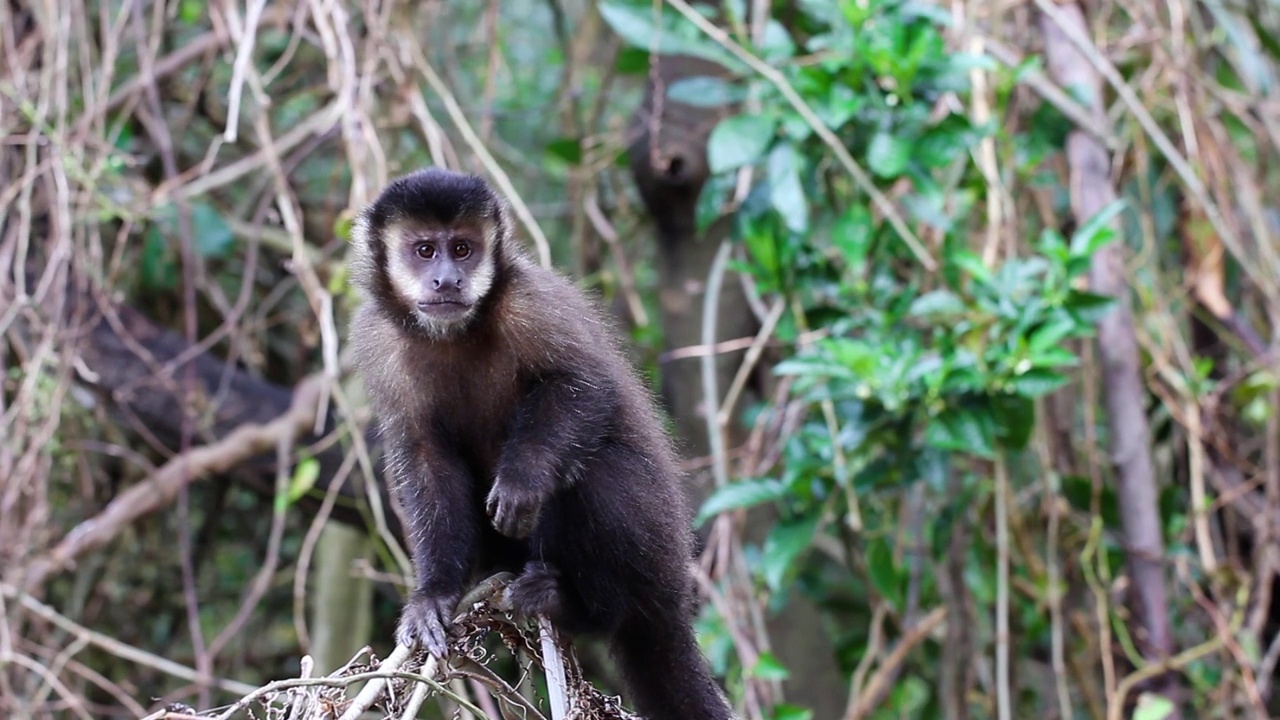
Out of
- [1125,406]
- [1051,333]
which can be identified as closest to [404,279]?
[1051,333]

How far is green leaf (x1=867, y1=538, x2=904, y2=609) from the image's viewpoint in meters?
5.23

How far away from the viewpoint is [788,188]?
4.98 metres

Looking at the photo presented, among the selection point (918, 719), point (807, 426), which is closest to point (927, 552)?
point (918, 719)

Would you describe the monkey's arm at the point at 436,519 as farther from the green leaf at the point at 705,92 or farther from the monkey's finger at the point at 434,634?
the green leaf at the point at 705,92

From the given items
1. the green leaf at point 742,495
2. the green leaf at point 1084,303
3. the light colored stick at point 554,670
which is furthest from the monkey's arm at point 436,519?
the green leaf at point 1084,303

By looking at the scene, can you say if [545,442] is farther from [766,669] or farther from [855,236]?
[855,236]

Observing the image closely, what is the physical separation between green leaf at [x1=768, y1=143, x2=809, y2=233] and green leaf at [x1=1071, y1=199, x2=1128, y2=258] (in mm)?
899

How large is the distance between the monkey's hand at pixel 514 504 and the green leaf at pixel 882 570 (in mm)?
2212

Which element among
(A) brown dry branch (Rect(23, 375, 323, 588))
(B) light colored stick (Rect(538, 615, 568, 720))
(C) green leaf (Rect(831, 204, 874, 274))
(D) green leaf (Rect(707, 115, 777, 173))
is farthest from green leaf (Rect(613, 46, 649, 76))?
(B) light colored stick (Rect(538, 615, 568, 720))

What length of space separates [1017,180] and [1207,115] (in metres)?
0.91

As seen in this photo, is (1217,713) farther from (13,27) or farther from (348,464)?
(13,27)

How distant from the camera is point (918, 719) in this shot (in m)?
6.09

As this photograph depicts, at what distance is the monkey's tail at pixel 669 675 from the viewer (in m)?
3.69

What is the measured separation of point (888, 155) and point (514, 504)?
2.25m
